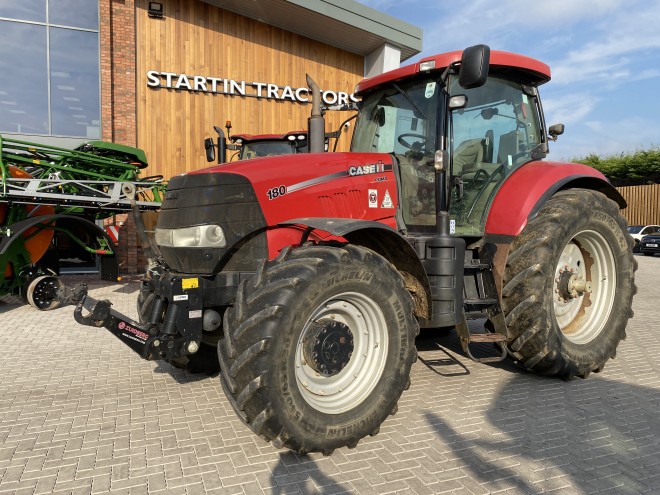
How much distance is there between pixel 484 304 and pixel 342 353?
1459 millimetres

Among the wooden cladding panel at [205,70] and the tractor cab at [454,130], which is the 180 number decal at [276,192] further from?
the wooden cladding panel at [205,70]

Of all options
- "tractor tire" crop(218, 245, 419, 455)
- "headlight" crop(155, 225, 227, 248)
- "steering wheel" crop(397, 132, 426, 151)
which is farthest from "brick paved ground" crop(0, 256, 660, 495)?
"steering wheel" crop(397, 132, 426, 151)

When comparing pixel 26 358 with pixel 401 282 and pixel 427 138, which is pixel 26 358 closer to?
pixel 401 282

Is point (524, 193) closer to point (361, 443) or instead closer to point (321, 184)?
point (321, 184)

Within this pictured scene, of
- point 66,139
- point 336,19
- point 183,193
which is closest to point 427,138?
point 183,193

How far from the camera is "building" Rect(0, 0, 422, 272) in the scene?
11562 millimetres

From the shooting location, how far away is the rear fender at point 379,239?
125 inches

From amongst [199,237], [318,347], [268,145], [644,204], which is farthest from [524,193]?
[644,204]

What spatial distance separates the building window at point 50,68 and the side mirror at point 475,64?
34.8 feet

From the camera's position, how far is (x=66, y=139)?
458 inches

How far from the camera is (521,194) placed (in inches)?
165

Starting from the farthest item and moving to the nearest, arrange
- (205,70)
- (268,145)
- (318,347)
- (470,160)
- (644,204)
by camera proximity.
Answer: (644,204), (205,70), (268,145), (470,160), (318,347)

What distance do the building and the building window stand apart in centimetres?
2

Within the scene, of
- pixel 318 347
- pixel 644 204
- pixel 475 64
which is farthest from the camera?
pixel 644 204
